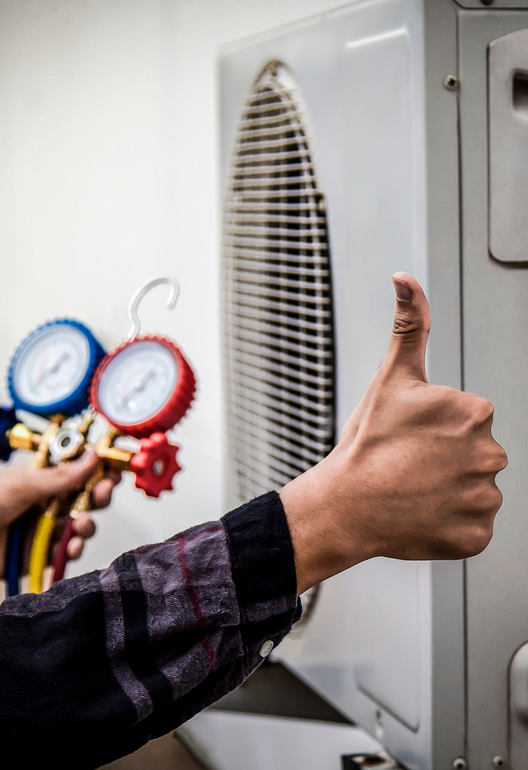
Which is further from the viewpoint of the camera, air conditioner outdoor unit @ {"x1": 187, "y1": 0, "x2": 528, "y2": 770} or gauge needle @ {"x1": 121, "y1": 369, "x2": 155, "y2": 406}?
gauge needle @ {"x1": 121, "y1": 369, "x2": 155, "y2": 406}

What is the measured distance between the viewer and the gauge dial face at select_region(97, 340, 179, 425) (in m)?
0.60

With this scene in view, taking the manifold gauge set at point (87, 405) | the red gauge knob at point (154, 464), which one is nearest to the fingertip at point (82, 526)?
the manifold gauge set at point (87, 405)

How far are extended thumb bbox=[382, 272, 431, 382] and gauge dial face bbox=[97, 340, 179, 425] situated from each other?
241 mm

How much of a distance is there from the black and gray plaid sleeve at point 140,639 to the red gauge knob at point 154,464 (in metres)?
0.14

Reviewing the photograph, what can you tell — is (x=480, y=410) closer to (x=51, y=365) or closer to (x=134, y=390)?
(x=134, y=390)

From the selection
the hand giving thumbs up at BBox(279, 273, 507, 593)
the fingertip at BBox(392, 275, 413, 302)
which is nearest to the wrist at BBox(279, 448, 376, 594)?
the hand giving thumbs up at BBox(279, 273, 507, 593)

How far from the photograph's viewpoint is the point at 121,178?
1.29m

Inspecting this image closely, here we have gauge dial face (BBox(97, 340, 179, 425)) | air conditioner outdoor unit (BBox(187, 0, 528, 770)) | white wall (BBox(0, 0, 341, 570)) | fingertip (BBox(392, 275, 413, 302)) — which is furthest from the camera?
white wall (BBox(0, 0, 341, 570))

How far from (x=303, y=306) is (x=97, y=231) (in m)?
0.82

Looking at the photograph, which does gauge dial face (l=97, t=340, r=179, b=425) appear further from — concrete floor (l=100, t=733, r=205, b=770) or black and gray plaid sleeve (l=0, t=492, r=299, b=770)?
concrete floor (l=100, t=733, r=205, b=770)

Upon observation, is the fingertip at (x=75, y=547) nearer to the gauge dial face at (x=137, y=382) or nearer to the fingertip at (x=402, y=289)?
the gauge dial face at (x=137, y=382)

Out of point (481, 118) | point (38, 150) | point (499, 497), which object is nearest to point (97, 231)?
point (38, 150)

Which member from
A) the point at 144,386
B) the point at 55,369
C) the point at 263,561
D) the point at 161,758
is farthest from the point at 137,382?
the point at 161,758

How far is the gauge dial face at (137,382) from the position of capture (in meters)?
0.60
